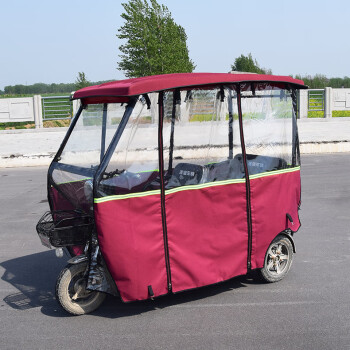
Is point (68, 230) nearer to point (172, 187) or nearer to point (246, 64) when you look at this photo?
point (172, 187)

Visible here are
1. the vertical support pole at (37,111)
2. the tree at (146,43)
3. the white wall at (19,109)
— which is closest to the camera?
the vertical support pole at (37,111)

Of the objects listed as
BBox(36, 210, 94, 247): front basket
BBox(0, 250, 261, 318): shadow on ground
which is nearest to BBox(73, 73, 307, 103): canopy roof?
BBox(36, 210, 94, 247): front basket

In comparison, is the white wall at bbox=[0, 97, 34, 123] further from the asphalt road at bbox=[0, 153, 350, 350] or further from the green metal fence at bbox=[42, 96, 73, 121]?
the asphalt road at bbox=[0, 153, 350, 350]

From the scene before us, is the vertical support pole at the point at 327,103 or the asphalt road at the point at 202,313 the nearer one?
the asphalt road at the point at 202,313

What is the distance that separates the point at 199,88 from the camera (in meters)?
5.54

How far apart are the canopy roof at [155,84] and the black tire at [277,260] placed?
170 cm

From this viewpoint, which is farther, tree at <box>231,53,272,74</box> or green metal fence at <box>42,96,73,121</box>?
tree at <box>231,53,272,74</box>

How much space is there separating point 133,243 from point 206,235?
78 centimetres

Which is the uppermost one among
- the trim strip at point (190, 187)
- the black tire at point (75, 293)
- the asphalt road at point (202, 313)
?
the trim strip at point (190, 187)

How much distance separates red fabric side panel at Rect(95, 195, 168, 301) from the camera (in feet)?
16.2

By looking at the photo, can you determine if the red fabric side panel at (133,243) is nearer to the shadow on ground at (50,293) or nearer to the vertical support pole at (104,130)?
the shadow on ground at (50,293)

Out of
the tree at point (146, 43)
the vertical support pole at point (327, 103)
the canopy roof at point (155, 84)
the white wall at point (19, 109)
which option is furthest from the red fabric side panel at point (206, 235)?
the tree at point (146, 43)

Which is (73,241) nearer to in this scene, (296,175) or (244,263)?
(244,263)

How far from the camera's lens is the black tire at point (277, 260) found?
242 inches
